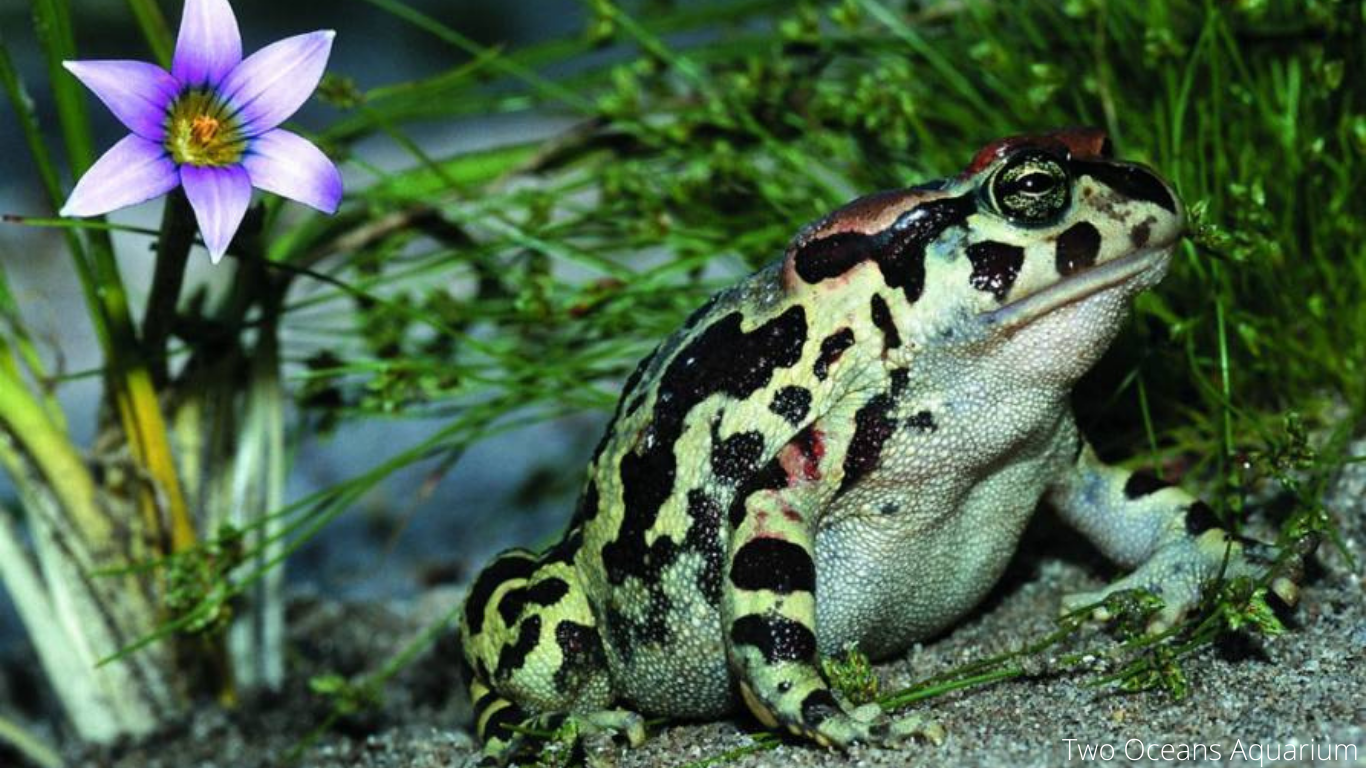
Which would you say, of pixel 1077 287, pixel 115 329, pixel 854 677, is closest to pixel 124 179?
pixel 115 329

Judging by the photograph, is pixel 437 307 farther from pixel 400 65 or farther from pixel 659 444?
pixel 400 65

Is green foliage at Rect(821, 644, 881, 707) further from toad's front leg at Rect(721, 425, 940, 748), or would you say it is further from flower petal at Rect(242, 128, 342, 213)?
flower petal at Rect(242, 128, 342, 213)

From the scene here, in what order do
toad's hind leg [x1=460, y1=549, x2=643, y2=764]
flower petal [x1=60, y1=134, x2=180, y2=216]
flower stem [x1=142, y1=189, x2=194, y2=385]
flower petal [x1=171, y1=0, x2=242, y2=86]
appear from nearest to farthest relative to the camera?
flower petal [x1=60, y1=134, x2=180, y2=216]
flower petal [x1=171, y1=0, x2=242, y2=86]
flower stem [x1=142, y1=189, x2=194, y2=385]
toad's hind leg [x1=460, y1=549, x2=643, y2=764]

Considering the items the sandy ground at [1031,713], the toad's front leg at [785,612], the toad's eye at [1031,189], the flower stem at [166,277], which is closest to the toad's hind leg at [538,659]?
the sandy ground at [1031,713]

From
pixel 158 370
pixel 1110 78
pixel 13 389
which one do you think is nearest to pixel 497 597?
pixel 158 370

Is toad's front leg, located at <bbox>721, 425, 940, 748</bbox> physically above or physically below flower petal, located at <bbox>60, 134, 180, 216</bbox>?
below

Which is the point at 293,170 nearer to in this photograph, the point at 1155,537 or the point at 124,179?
the point at 124,179

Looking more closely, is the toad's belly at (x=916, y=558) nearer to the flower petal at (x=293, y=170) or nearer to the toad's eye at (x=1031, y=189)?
the toad's eye at (x=1031, y=189)

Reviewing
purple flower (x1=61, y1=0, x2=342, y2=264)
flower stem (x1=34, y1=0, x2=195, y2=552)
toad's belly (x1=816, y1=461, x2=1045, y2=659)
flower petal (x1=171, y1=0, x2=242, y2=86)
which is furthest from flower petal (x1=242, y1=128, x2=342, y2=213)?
toad's belly (x1=816, y1=461, x2=1045, y2=659)
